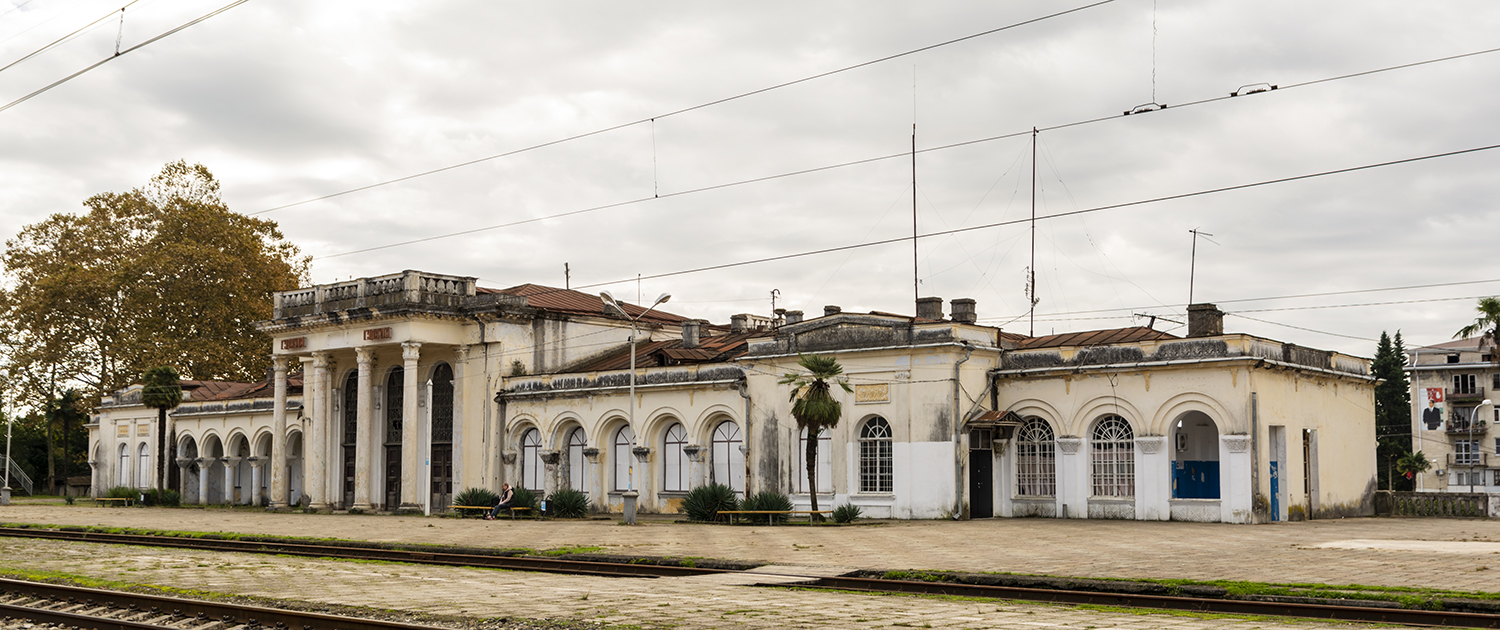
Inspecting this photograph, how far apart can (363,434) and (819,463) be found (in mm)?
17851

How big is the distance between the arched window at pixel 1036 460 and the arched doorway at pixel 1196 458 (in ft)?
10.4

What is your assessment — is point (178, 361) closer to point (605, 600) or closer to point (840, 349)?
A: point (840, 349)

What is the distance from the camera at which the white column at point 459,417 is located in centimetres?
4416

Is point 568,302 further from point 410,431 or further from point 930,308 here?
point 930,308

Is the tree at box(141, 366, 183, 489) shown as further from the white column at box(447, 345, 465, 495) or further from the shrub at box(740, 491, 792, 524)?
the shrub at box(740, 491, 792, 524)

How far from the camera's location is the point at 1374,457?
37.2 m

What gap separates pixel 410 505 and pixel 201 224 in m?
25.3

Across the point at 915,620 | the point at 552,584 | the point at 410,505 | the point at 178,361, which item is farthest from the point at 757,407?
the point at 178,361

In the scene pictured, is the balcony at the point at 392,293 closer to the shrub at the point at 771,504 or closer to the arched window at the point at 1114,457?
the shrub at the point at 771,504

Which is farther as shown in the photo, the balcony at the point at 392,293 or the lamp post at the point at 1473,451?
the lamp post at the point at 1473,451

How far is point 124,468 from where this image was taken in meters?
60.2

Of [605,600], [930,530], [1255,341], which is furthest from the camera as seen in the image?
[1255,341]

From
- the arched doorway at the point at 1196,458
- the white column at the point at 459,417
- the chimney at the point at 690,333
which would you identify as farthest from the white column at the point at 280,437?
the arched doorway at the point at 1196,458

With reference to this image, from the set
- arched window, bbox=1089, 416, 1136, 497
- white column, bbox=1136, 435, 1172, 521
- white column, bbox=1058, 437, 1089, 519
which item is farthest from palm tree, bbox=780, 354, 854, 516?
white column, bbox=1136, 435, 1172, 521
